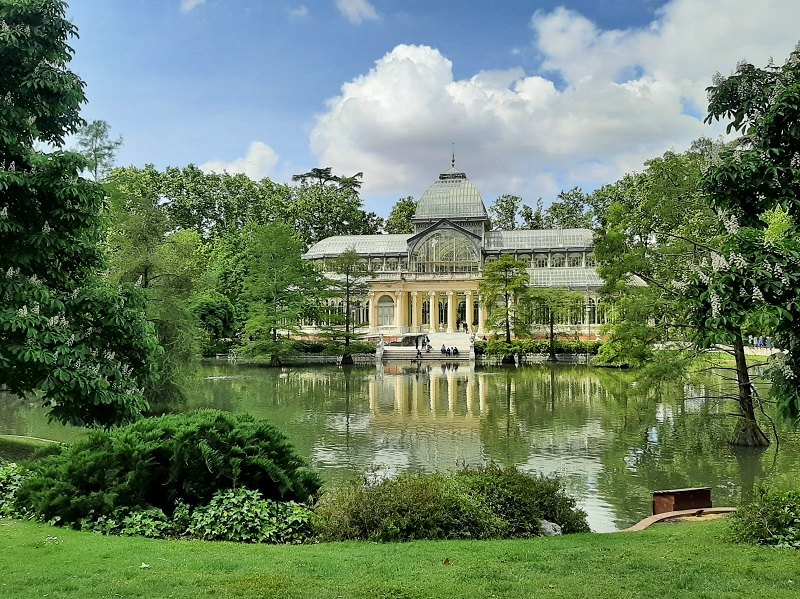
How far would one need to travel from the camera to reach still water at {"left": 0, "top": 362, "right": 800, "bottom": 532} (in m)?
11.7

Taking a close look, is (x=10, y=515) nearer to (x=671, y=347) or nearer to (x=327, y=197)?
(x=671, y=347)

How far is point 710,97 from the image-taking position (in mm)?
5375

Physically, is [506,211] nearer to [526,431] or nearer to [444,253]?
[444,253]

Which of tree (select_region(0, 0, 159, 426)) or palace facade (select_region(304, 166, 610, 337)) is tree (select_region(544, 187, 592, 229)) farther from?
tree (select_region(0, 0, 159, 426))

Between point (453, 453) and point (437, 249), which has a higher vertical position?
point (437, 249)

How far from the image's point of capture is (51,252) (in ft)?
25.3

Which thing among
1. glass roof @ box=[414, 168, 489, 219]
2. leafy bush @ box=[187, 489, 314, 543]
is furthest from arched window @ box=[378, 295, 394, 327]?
leafy bush @ box=[187, 489, 314, 543]

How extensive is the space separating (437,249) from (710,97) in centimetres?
4928

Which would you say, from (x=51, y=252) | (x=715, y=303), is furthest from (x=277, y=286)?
(x=715, y=303)

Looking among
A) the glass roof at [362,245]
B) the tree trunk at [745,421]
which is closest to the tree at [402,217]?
the glass roof at [362,245]

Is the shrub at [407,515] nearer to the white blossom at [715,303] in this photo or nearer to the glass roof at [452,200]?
the white blossom at [715,303]

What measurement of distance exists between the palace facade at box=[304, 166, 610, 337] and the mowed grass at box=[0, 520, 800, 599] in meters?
44.4

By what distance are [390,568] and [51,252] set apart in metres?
5.35

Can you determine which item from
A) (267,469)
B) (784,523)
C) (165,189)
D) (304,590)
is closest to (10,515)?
(267,469)
